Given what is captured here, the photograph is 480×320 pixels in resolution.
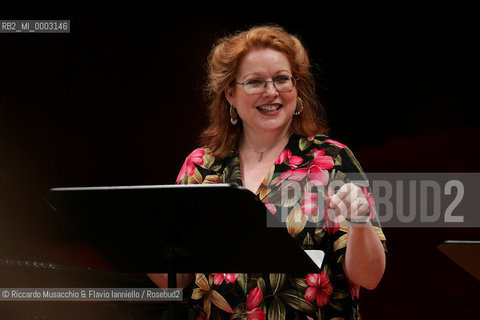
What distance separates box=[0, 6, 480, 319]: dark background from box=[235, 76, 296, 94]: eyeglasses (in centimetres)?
106

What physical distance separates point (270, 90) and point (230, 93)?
0.58ft

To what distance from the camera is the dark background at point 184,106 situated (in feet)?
8.57

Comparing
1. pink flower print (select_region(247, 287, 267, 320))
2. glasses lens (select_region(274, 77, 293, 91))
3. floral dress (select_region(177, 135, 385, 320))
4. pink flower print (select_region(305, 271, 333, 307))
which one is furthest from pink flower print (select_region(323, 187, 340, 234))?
glasses lens (select_region(274, 77, 293, 91))

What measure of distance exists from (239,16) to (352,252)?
5.51 feet

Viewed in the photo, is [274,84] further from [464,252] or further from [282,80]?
[464,252]

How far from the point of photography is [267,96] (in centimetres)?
167

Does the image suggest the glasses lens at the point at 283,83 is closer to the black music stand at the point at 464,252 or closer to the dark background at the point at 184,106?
the black music stand at the point at 464,252

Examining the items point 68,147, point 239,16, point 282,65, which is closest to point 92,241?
point 282,65

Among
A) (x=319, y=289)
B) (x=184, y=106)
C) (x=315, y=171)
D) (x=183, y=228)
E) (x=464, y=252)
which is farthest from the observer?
(x=184, y=106)

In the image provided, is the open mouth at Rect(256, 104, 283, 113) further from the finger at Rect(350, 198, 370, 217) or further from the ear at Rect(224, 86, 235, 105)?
the finger at Rect(350, 198, 370, 217)

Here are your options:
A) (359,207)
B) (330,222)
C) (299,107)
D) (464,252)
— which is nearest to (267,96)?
(299,107)

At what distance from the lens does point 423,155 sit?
2643 mm

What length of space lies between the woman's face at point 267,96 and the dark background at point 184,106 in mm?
1045

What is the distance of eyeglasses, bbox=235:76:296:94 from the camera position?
168 cm
